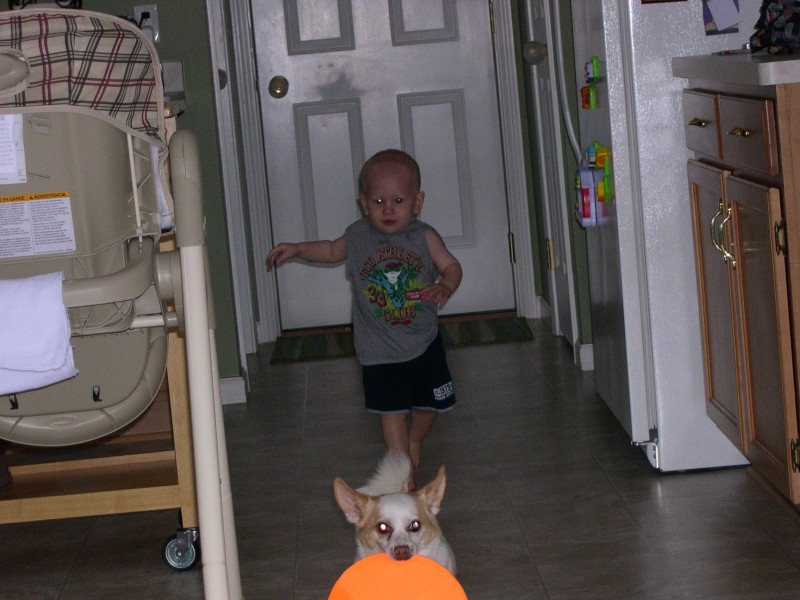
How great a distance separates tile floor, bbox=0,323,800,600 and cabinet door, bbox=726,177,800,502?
20 cm

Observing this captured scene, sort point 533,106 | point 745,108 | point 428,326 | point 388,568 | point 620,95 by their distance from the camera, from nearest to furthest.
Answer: point 388,568
point 745,108
point 620,95
point 428,326
point 533,106

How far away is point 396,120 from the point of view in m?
4.43

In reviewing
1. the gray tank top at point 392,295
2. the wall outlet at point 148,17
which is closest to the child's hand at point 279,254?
the gray tank top at point 392,295

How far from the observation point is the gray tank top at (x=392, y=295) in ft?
8.97

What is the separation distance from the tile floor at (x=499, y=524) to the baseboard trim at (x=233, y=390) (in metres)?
0.26

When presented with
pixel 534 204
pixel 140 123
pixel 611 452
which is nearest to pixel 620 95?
pixel 611 452

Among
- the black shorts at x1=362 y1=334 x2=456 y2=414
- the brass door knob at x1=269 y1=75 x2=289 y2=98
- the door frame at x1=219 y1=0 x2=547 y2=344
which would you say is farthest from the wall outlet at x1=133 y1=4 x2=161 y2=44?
the black shorts at x1=362 y1=334 x2=456 y2=414

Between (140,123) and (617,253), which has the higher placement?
(140,123)

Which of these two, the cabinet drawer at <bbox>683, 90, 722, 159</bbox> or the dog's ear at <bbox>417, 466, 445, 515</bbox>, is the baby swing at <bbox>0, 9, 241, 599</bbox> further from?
the cabinet drawer at <bbox>683, 90, 722, 159</bbox>

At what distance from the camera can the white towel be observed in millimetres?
1464

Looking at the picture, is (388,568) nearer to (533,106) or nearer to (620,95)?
(620,95)

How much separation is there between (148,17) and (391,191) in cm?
124

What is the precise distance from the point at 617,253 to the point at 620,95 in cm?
38

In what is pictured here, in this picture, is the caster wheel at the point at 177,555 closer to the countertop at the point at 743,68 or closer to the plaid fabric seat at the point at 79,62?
the plaid fabric seat at the point at 79,62
